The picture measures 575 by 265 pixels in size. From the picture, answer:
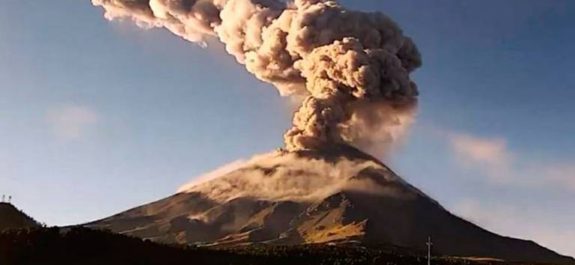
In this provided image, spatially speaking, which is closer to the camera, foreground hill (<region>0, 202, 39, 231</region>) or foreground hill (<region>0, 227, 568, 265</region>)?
foreground hill (<region>0, 227, 568, 265</region>)

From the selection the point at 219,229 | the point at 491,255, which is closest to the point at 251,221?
the point at 219,229

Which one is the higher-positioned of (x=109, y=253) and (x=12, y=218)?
(x=12, y=218)

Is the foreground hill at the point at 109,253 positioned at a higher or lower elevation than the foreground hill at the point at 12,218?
lower

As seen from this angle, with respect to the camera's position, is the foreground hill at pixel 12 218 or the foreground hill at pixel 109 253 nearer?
the foreground hill at pixel 109 253

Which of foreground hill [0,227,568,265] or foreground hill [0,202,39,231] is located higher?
foreground hill [0,202,39,231]

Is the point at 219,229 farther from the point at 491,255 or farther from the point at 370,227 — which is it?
the point at 491,255
